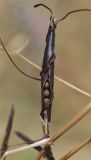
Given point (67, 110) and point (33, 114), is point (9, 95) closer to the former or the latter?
point (33, 114)

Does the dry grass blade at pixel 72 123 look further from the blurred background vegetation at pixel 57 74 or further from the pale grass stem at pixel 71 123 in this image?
the blurred background vegetation at pixel 57 74

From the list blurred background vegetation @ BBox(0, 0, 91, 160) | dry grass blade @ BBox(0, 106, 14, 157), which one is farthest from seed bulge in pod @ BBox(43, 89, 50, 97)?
blurred background vegetation @ BBox(0, 0, 91, 160)

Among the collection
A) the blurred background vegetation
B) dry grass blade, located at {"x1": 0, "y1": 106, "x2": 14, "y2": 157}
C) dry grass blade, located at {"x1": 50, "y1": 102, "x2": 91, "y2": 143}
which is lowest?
the blurred background vegetation

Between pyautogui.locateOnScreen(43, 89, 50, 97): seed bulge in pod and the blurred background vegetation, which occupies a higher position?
pyautogui.locateOnScreen(43, 89, 50, 97): seed bulge in pod

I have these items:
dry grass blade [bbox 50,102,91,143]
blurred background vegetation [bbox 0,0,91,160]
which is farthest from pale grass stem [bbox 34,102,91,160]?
blurred background vegetation [bbox 0,0,91,160]

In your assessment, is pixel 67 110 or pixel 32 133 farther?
pixel 67 110

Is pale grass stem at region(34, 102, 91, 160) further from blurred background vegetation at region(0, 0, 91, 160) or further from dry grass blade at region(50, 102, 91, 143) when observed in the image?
blurred background vegetation at region(0, 0, 91, 160)

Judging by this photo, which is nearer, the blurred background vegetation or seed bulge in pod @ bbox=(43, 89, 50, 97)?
seed bulge in pod @ bbox=(43, 89, 50, 97)

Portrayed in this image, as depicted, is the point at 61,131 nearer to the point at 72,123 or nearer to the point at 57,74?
the point at 72,123

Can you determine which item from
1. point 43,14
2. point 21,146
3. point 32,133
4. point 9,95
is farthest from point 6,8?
point 21,146

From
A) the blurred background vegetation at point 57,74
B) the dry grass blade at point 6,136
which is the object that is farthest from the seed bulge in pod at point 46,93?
the blurred background vegetation at point 57,74
